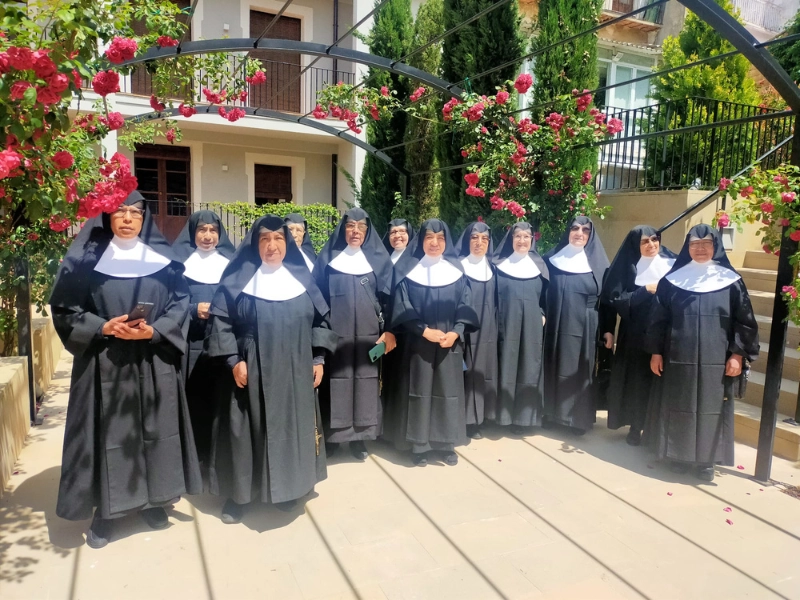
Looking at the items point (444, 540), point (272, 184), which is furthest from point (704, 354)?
point (272, 184)

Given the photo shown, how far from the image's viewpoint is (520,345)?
16.0ft

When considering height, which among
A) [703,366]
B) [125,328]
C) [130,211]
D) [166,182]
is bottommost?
[703,366]

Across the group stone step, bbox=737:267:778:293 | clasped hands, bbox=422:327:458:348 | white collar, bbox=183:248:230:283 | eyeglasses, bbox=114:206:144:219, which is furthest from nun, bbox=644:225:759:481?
eyeglasses, bbox=114:206:144:219

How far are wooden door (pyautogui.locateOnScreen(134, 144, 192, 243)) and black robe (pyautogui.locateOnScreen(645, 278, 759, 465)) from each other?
11053 millimetres

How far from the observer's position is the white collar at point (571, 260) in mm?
4863

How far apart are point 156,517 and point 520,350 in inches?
118

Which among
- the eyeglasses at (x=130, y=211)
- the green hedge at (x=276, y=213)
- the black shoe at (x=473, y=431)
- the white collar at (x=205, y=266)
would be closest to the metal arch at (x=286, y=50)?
the white collar at (x=205, y=266)

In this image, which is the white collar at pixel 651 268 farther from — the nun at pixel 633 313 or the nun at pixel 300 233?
the nun at pixel 300 233

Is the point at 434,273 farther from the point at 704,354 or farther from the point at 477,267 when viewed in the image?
the point at 704,354

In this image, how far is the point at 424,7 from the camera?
11055 millimetres

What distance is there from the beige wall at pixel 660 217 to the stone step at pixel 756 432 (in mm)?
2473

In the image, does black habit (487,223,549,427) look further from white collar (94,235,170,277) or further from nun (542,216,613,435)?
white collar (94,235,170,277)

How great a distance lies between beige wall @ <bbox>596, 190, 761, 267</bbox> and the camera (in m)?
6.96

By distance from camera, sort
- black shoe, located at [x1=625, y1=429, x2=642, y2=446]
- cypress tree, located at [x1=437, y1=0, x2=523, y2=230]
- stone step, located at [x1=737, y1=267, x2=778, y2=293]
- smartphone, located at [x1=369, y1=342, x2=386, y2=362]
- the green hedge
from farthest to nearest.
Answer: the green hedge, cypress tree, located at [x1=437, y1=0, x2=523, y2=230], stone step, located at [x1=737, y1=267, x2=778, y2=293], black shoe, located at [x1=625, y1=429, x2=642, y2=446], smartphone, located at [x1=369, y1=342, x2=386, y2=362]
